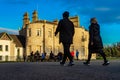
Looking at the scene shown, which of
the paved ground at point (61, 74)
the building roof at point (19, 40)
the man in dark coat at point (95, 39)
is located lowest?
the paved ground at point (61, 74)

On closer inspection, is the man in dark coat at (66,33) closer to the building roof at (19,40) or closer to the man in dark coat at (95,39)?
the man in dark coat at (95,39)

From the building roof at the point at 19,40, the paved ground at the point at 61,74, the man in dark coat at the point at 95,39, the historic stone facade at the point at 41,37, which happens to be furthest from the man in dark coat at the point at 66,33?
the building roof at the point at 19,40

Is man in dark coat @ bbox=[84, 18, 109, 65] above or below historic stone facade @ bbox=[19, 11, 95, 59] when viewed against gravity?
below

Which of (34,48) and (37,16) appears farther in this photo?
(37,16)

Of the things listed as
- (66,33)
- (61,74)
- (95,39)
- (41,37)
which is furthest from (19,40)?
(61,74)

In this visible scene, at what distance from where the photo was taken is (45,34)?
8731cm

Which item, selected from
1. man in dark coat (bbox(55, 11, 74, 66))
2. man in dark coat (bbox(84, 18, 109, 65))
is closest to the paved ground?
man in dark coat (bbox(55, 11, 74, 66))

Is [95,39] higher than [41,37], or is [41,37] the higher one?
[41,37]

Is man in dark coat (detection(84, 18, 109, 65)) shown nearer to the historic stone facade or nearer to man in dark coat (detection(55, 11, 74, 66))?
→ man in dark coat (detection(55, 11, 74, 66))

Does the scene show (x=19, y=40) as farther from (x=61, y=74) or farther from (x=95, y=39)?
(x=61, y=74)

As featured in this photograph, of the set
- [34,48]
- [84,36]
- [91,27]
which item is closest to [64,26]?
[91,27]

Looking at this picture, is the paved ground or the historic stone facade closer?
the paved ground

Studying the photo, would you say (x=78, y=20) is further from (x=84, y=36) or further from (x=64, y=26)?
(x=64, y=26)

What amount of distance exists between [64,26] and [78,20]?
83.5m
